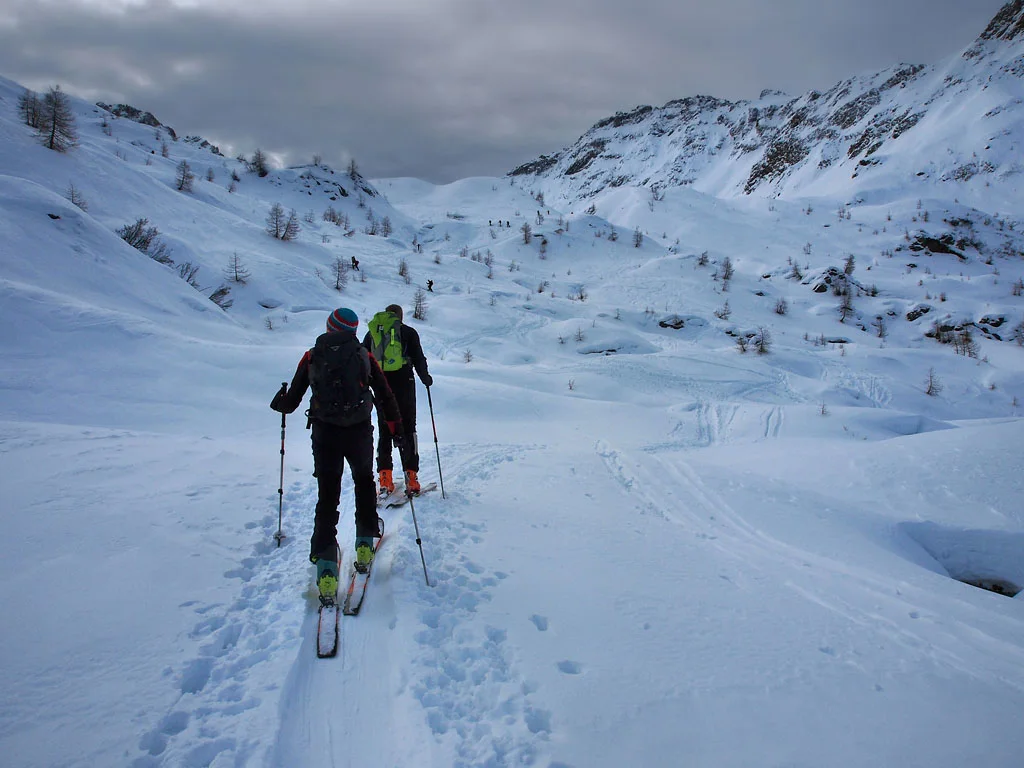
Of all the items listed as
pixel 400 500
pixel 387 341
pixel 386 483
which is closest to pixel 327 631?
pixel 400 500

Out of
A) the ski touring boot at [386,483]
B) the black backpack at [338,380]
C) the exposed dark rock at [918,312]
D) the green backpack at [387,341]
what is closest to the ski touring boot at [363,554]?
the black backpack at [338,380]

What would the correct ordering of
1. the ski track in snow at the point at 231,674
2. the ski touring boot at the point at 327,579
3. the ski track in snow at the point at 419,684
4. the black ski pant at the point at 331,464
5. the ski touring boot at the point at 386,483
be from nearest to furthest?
the ski track in snow at the point at 231,674
the ski track in snow at the point at 419,684
the ski touring boot at the point at 327,579
the black ski pant at the point at 331,464
the ski touring boot at the point at 386,483

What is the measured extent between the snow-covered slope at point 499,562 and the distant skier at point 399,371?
40 cm

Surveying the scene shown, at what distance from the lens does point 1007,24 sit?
4488cm

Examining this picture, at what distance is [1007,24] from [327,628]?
74792 mm

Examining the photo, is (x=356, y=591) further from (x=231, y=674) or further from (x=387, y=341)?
(x=387, y=341)

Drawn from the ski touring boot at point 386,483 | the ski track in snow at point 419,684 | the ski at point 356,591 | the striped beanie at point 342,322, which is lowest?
the ski track in snow at point 419,684

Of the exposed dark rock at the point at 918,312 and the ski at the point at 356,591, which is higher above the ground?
the exposed dark rock at the point at 918,312

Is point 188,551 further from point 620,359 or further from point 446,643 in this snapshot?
point 620,359

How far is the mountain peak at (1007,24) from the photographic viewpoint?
43.3 metres

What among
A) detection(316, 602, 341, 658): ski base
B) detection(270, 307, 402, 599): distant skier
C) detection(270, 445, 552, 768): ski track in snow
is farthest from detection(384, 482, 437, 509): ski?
detection(316, 602, 341, 658): ski base

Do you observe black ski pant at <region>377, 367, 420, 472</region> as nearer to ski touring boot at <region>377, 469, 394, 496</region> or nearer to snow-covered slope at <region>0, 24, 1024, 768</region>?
ski touring boot at <region>377, 469, 394, 496</region>

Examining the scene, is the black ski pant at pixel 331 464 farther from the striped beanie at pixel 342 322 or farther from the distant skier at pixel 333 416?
the striped beanie at pixel 342 322

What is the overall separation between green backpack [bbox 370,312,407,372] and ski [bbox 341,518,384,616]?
2.27m
